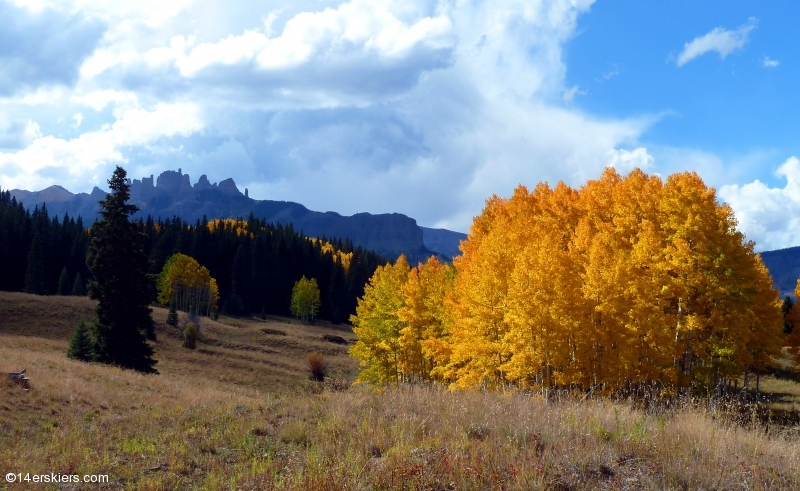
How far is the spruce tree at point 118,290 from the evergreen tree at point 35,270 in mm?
58509

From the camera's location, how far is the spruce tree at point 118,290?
31.7 meters

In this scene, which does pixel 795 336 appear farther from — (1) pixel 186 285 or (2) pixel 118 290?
(1) pixel 186 285

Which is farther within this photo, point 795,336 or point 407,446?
point 795,336

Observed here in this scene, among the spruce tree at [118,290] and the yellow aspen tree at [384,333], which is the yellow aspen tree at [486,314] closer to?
the yellow aspen tree at [384,333]

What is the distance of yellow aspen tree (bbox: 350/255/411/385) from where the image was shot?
128 feet

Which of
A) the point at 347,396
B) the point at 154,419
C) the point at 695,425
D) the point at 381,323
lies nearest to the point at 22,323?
the point at 381,323

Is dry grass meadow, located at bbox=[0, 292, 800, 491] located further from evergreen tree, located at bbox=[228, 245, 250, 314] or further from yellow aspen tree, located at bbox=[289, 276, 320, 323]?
evergreen tree, located at bbox=[228, 245, 250, 314]

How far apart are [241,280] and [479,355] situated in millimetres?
88517

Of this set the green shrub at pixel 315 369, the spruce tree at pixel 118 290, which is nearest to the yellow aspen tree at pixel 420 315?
the green shrub at pixel 315 369

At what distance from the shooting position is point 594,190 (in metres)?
31.0

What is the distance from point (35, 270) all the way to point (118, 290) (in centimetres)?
6059

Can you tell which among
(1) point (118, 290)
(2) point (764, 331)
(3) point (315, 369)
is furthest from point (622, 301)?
(3) point (315, 369)

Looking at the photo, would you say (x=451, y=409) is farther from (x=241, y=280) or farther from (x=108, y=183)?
(x=241, y=280)

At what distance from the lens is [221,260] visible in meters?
112
